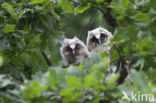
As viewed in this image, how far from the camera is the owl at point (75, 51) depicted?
5516mm

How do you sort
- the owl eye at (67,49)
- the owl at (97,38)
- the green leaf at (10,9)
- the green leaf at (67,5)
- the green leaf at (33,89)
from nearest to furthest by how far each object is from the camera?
the green leaf at (33,89) → the green leaf at (10,9) → the green leaf at (67,5) → the owl at (97,38) → the owl eye at (67,49)

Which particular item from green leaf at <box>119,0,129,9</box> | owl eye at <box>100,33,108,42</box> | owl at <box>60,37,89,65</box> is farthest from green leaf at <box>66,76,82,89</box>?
owl eye at <box>100,33,108,42</box>

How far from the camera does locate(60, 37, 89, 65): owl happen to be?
552cm

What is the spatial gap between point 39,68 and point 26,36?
471 millimetres

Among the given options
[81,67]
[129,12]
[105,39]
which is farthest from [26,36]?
[105,39]

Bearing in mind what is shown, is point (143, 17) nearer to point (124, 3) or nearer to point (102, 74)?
point (124, 3)

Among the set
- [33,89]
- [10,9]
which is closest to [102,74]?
[33,89]

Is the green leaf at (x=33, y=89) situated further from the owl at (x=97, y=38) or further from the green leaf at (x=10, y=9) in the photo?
the owl at (x=97, y=38)

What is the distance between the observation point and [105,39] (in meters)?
5.57

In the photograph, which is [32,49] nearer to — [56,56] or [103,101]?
[103,101]

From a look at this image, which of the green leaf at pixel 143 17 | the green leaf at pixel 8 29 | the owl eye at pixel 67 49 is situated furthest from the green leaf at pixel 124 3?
the owl eye at pixel 67 49

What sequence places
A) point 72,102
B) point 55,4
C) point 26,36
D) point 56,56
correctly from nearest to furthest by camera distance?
point 72,102 < point 26,36 < point 55,4 < point 56,56

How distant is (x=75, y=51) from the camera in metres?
5.61

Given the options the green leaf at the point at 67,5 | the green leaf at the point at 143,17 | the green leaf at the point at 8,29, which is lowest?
the green leaf at the point at 143,17
